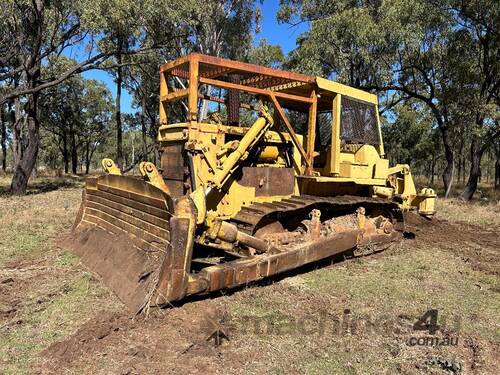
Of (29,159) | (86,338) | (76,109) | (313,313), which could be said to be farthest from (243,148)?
(76,109)

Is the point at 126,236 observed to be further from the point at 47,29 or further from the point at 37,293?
the point at 47,29

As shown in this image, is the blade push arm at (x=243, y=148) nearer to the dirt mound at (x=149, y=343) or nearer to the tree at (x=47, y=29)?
the dirt mound at (x=149, y=343)

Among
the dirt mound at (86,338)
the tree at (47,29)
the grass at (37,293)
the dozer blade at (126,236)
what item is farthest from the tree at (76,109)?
the dirt mound at (86,338)

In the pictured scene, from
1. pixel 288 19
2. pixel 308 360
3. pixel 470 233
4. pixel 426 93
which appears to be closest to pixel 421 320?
pixel 308 360

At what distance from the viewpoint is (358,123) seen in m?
7.68

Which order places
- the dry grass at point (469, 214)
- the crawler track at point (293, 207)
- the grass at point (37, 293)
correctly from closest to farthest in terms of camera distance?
the grass at point (37, 293), the crawler track at point (293, 207), the dry grass at point (469, 214)

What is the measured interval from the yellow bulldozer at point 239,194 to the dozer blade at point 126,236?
0.06 ft

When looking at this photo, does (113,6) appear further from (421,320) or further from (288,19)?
(421,320)

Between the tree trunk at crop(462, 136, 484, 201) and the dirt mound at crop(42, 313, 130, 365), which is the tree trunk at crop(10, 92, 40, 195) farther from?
the tree trunk at crop(462, 136, 484, 201)

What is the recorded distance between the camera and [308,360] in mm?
3805

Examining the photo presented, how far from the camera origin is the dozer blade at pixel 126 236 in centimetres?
472

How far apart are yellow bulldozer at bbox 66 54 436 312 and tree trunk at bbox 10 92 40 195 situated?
10714 mm

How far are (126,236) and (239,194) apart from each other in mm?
1693

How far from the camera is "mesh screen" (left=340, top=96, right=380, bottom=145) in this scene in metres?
7.37
